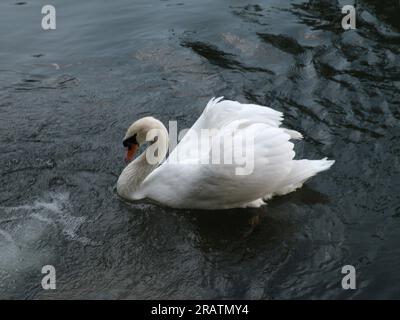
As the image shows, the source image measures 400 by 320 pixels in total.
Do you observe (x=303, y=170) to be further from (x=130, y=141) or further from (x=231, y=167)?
(x=130, y=141)

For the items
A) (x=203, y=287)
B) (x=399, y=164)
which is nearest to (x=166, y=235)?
(x=203, y=287)

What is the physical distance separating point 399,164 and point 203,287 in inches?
110

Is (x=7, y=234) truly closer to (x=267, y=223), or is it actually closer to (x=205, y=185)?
(x=205, y=185)

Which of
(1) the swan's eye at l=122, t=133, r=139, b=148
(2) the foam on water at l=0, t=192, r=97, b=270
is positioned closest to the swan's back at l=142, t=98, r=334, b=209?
(1) the swan's eye at l=122, t=133, r=139, b=148

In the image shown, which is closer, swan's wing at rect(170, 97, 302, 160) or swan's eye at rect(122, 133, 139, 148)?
swan's wing at rect(170, 97, 302, 160)

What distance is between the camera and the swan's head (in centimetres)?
699

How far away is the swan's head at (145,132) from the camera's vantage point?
6992 mm

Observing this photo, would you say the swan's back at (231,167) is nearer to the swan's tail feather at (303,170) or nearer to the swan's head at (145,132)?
the swan's tail feather at (303,170)

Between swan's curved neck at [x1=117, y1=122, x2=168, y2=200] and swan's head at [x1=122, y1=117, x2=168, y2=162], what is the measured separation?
0.03 metres

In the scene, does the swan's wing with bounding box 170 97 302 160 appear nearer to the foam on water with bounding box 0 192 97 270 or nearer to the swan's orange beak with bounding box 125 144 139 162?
the swan's orange beak with bounding box 125 144 139 162

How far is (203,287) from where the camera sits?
5945mm

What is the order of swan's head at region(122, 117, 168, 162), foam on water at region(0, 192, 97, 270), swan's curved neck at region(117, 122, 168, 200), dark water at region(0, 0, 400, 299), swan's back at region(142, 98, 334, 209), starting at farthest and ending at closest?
swan's curved neck at region(117, 122, 168, 200) → swan's head at region(122, 117, 168, 162) → swan's back at region(142, 98, 334, 209) → foam on water at region(0, 192, 97, 270) → dark water at region(0, 0, 400, 299)

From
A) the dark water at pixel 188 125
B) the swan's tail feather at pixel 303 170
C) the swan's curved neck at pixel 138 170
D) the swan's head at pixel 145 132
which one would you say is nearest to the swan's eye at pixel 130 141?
the swan's head at pixel 145 132

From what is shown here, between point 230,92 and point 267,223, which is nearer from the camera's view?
point 267,223
